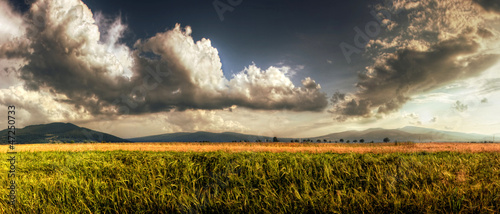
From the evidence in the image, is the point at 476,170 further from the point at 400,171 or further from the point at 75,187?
the point at 75,187

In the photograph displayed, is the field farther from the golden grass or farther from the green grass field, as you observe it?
the golden grass

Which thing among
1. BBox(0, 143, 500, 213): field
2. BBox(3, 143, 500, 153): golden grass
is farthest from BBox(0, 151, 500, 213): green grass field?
BBox(3, 143, 500, 153): golden grass

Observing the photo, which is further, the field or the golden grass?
the golden grass

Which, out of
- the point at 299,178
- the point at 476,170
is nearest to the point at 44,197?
the point at 299,178

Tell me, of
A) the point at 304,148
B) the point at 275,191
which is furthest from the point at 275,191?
the point at 304,148

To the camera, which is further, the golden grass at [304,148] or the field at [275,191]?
the golden grass at [304,148]

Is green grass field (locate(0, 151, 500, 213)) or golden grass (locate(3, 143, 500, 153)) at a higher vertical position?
green grass field (locate(0, 151, 500, 213))

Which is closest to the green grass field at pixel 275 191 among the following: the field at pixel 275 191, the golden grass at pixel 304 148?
the field at pixel 275 191

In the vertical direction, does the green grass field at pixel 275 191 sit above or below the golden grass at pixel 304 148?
above

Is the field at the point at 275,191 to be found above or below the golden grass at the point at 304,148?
above

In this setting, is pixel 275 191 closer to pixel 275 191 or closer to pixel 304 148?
pixel 275 191

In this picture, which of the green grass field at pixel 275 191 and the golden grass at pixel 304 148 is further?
the golden grass at pixel 304 148

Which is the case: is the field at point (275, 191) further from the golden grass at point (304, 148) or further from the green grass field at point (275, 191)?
the golden grass at point (304, 148)

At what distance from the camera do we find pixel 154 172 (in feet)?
24.4
